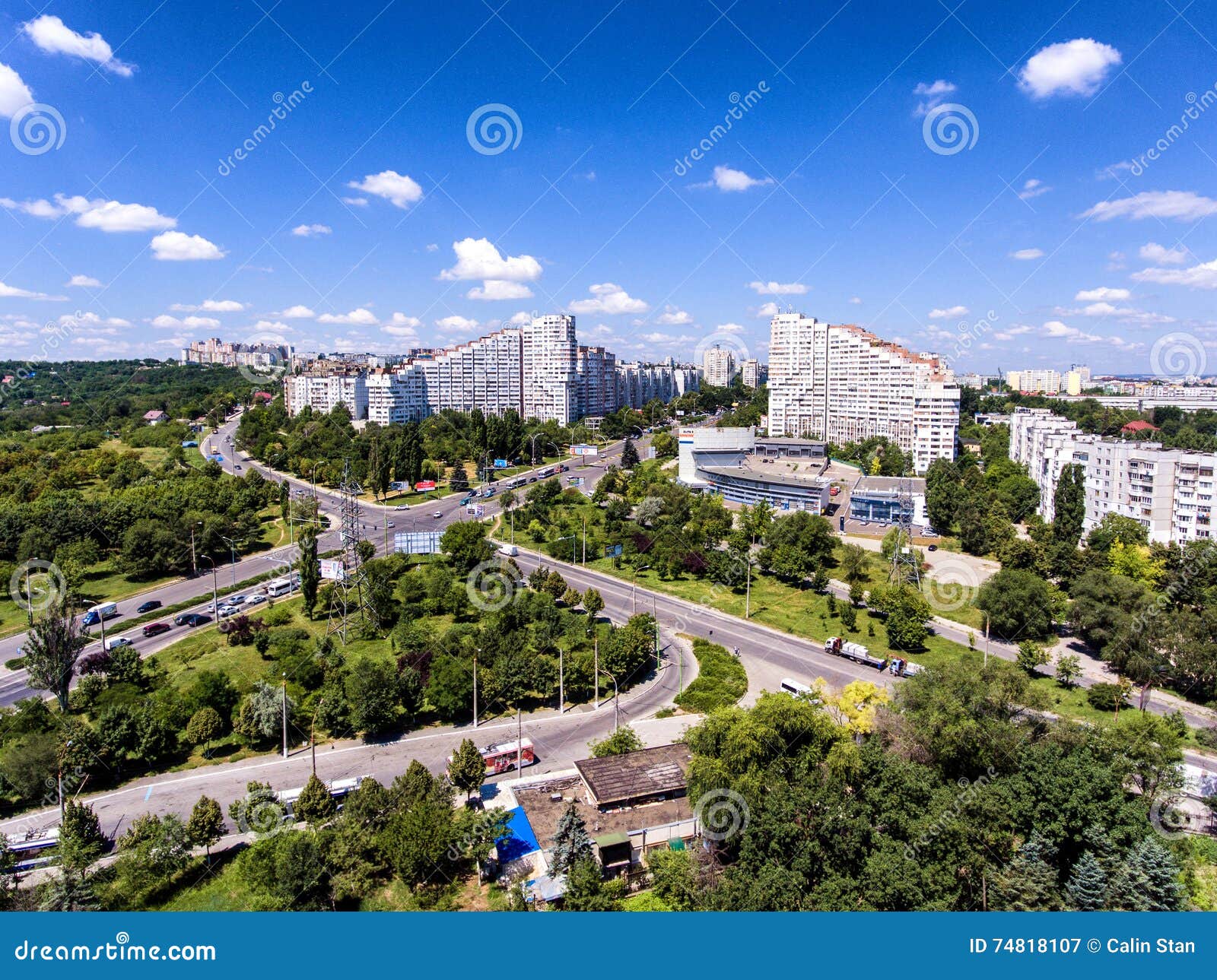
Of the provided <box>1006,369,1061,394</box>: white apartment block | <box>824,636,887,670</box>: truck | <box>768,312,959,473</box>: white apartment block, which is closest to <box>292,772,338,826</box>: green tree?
<box>824,636,887,670</box>: truck

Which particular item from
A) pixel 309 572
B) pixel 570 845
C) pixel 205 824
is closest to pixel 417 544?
pixel 309 572

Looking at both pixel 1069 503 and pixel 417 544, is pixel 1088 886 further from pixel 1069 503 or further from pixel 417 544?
pixel 1069 503

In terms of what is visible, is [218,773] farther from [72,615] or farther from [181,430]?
[181,430]

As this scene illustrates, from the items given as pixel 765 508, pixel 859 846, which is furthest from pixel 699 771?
pixel 765 508

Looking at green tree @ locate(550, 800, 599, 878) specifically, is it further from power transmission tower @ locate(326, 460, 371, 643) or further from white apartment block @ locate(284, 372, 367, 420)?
white apartment block @ locate(284, 372, 367, 420)

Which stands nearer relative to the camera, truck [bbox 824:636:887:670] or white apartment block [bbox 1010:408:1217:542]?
truck [bbox 824:636:887:670]
